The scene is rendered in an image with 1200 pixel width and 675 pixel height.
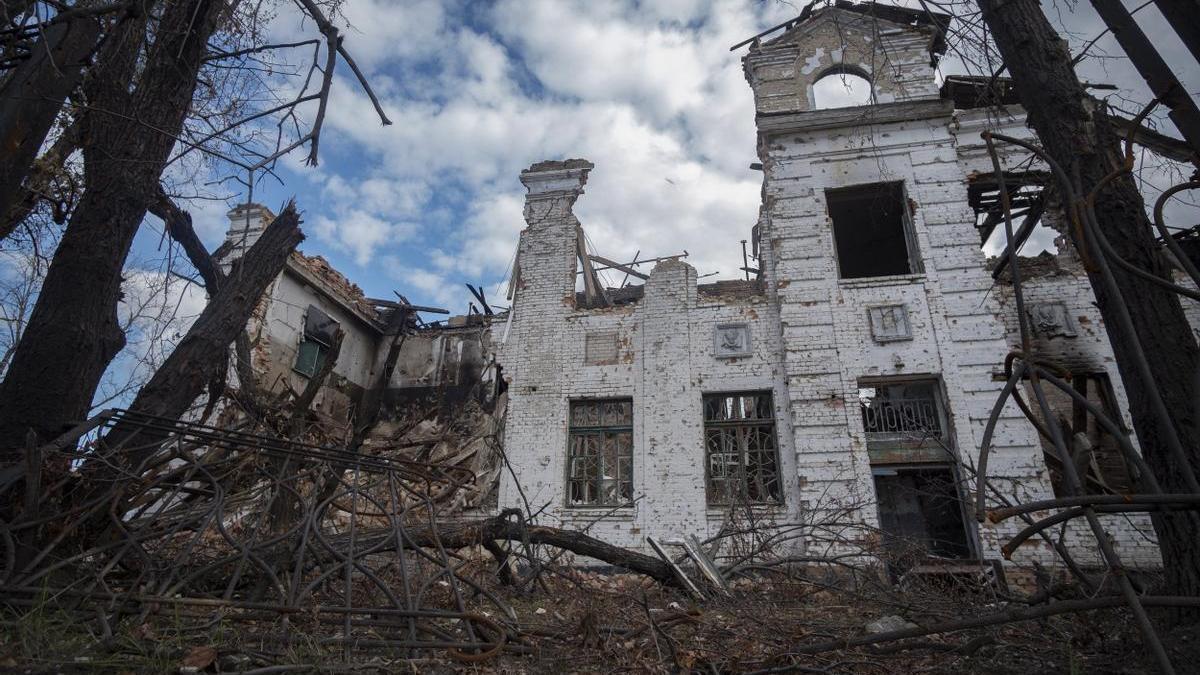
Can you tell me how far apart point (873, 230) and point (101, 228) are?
1336 cm

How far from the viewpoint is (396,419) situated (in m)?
17.5

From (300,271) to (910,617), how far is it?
584 inches

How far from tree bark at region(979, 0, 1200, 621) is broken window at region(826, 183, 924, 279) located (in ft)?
24.5

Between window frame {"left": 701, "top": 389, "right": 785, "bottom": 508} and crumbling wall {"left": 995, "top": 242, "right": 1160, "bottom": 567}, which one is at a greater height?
crumbling wall {"left": 995, "top": 242, "right": 1160, "bottom": 567}

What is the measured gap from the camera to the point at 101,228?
4.01 metres

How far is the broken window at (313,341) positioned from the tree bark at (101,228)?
11.7 meters

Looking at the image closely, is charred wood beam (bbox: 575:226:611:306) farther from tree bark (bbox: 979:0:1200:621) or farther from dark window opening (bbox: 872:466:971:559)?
tree bark (bbox: 979:0:1200:621)

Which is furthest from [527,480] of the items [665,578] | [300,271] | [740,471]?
[300,271]

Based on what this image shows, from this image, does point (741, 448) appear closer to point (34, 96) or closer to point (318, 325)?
point (34, 96)

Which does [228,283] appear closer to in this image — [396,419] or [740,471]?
[740,471]

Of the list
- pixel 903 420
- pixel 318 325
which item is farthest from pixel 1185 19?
pixel 318 325

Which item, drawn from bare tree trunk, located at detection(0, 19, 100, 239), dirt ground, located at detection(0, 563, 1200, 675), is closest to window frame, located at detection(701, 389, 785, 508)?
dirt ground, located at detection(0, 563, 1200, 675)

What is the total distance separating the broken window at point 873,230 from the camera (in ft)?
39.0

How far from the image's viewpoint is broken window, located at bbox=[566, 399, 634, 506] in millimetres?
11078
